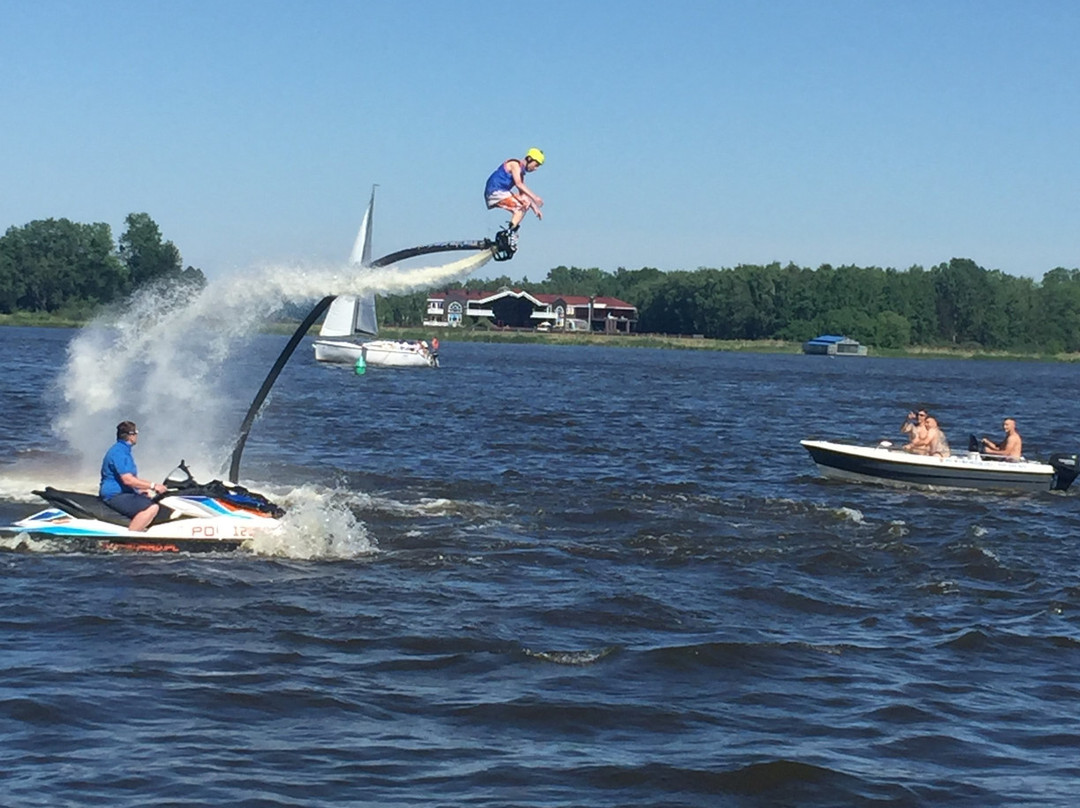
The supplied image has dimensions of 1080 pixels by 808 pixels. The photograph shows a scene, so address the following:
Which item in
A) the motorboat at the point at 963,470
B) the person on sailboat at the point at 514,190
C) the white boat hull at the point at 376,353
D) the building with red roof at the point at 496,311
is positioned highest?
the building with red roof at the point at 496,311

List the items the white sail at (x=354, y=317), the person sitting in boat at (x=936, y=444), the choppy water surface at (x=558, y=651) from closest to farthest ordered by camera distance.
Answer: the choppy water surface at (x=558, y=651) → the person sitting in boat at (x=936, y=444) → the white sail at (x=354, y=317)

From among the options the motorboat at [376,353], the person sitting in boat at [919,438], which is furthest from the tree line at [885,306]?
the person sitting in boat at [919,438]

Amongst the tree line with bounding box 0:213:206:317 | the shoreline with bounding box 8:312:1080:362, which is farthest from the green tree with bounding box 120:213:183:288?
the shoreline with bounding box 8:312:1080:362

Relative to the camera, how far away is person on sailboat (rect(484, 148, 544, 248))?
17578mm

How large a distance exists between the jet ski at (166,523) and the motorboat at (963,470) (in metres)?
15.6

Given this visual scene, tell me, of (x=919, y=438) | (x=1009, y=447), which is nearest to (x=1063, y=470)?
(x=1009, y=447)

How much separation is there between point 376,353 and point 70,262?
279 feet

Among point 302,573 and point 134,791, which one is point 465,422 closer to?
point 302,573

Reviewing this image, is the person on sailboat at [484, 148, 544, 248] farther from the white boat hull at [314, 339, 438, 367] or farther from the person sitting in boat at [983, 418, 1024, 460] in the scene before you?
the white boat hull at [314, 339, 438, 367]

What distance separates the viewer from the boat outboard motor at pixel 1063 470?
102 feet

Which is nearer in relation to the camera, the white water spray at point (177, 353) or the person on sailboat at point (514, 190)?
the person on sailboat at point (514, 190)

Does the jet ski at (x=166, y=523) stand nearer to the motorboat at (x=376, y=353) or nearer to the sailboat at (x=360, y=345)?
the sailboat at (x=360, y=345)

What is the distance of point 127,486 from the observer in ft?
64.5

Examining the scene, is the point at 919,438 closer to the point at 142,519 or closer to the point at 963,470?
the point at 963,470
